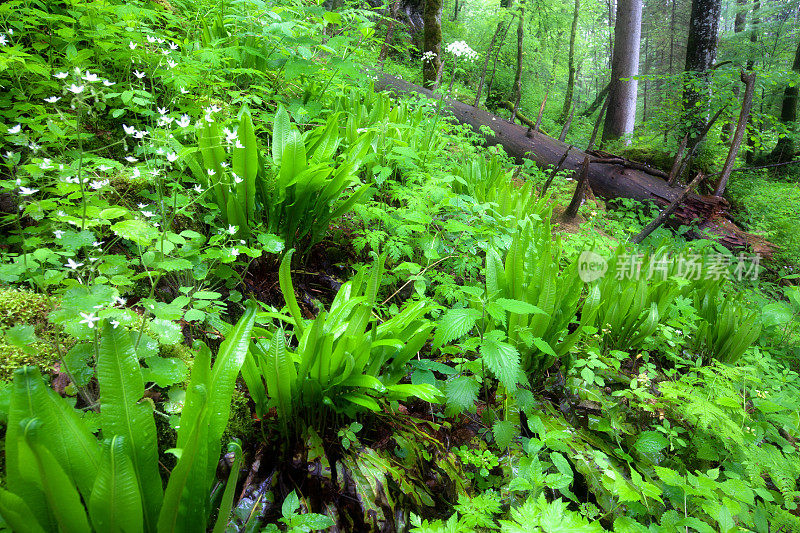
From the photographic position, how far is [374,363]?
139 cm

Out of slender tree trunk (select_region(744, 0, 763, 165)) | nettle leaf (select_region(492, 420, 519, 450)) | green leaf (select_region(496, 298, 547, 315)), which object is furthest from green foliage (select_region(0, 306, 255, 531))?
slender tree trunk (select_region(744, 0, 763, 165))

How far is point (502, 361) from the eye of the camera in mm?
1298

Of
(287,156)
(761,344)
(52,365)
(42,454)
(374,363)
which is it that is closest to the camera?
(42,454)

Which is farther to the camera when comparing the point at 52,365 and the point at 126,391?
the point at 52,365

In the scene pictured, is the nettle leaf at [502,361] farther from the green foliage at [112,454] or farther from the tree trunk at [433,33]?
the tree trunk at [433,33]

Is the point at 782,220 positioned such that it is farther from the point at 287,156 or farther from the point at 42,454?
the point at 42,454

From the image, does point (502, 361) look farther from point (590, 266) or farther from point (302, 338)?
point (590, 266)

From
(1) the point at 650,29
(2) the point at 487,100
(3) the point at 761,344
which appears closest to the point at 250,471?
(3) the point at 761,344

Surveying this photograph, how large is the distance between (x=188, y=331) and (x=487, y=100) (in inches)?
464

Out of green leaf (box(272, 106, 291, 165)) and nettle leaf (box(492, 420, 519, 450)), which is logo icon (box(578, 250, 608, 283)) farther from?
green leaf (box(272, 106, 291, 165))

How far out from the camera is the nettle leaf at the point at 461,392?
1.40 meters

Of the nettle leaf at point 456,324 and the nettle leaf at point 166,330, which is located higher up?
the nettle leaf at point 166,330

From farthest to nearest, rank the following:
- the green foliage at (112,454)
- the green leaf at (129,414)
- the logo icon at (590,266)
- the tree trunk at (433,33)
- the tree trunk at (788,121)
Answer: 1. the tree trunk at (788,121)
2. the tree trunk at (433,33)
3. the logo icon at (590,266)
4. the green leaf at (129,414)
5. the green foliage at (112,454)

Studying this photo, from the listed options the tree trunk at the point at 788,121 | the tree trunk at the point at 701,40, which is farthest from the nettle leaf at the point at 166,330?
the tree trunk at the point at 788,121
